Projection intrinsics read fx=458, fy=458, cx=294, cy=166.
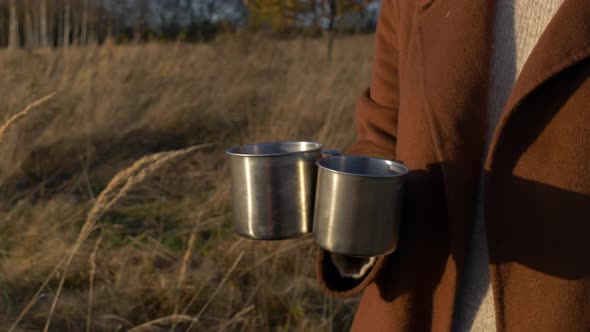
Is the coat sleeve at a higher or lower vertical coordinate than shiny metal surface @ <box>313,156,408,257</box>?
higher

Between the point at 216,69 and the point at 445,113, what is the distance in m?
6.67

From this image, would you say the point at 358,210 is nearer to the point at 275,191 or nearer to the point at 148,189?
the point at 275,191

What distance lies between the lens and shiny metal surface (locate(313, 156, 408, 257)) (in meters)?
0.63

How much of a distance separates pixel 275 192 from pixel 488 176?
338 millimetres

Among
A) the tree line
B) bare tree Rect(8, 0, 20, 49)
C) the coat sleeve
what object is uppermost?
the tree line

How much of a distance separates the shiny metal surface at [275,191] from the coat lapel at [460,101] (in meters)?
0.21

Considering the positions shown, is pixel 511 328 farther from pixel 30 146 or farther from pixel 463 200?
pixel 30 146

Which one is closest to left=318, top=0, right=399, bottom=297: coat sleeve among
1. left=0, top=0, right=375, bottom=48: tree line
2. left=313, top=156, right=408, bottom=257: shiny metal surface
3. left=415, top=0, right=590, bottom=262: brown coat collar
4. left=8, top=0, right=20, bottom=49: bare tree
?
left=415, top=0, right=590, bottom=262: brown coat collar

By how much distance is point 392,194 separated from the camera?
0.65 meters

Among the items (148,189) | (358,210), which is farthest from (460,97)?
(148,189)

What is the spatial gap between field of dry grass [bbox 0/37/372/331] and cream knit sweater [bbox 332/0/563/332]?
2.59 feet

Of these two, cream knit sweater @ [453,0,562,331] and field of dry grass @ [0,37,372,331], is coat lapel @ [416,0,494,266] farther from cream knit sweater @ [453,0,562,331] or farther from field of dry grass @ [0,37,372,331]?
field of dry grass @ [0,37,372,331]

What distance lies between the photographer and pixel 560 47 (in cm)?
63

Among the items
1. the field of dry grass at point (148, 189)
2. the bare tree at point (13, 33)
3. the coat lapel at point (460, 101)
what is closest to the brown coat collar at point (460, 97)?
the coat lapel at point (460, 101)
